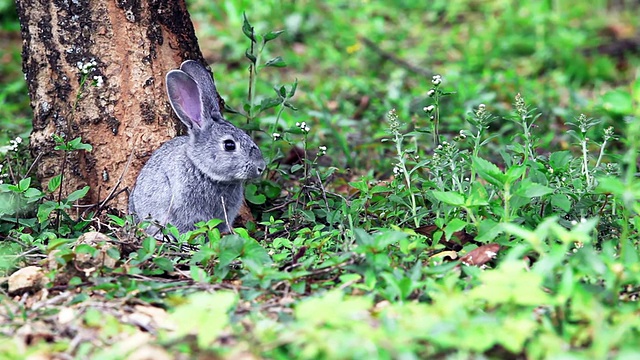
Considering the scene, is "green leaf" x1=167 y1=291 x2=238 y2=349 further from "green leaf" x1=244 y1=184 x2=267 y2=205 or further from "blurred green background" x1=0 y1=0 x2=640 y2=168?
"blurred green background" x1=0 y1=0 x2=640 y2=168

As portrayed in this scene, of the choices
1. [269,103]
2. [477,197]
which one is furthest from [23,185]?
[477,197]

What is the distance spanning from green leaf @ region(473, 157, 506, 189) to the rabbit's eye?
1480 mm

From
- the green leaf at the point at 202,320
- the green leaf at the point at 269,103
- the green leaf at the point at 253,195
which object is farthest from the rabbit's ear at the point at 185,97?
the green leaf at the point at 202,320

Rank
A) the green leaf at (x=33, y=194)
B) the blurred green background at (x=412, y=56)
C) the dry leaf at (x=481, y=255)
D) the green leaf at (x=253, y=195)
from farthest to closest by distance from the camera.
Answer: the blurred green background at (x=412, y=56)
the green leaf at (x=253, y=195)
the green leaf at (x=33, y=194)
the dry leaf at (x=481, y=255)

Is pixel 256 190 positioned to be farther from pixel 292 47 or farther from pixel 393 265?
pixel 292 47

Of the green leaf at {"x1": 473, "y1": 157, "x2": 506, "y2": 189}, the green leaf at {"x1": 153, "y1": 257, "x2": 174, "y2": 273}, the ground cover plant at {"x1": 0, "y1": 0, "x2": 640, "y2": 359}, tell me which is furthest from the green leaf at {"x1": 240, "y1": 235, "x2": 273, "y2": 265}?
the green leaf at {"x1": 473, "y1": 157, "x2": 506, "y2": 189}

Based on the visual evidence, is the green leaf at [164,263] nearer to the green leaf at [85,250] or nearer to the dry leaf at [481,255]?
the green leaf at [85,250]

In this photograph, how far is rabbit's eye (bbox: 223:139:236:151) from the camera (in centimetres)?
477

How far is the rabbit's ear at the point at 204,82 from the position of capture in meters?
4.83

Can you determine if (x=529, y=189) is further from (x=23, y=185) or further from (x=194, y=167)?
(x=23, y=185)

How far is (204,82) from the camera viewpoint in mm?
4855

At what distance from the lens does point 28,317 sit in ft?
10.8

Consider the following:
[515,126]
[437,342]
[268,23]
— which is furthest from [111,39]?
[268,23]

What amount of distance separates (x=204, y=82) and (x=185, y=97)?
5.9 inches
